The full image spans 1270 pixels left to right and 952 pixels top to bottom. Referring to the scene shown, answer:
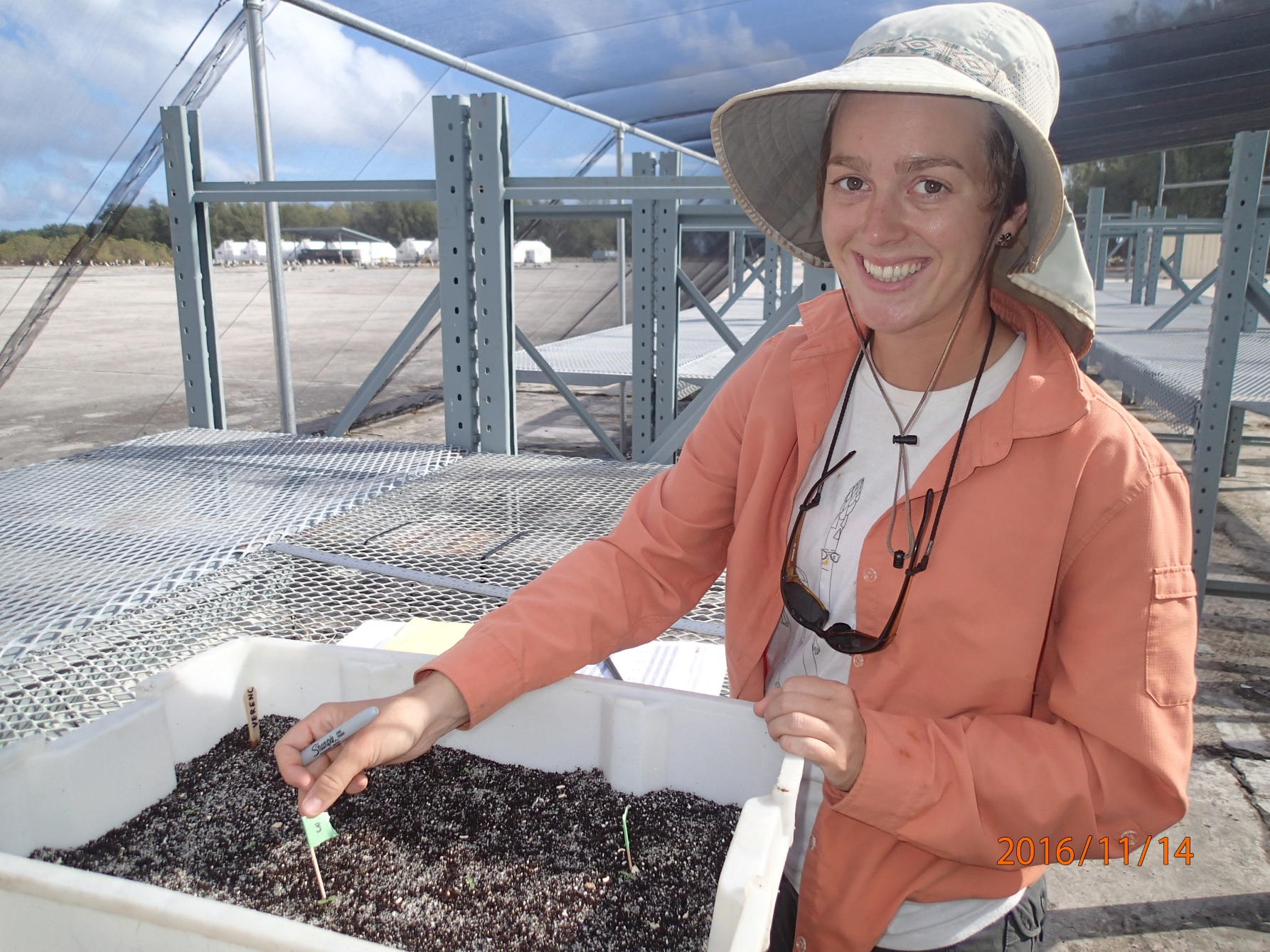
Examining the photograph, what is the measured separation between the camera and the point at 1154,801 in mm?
784

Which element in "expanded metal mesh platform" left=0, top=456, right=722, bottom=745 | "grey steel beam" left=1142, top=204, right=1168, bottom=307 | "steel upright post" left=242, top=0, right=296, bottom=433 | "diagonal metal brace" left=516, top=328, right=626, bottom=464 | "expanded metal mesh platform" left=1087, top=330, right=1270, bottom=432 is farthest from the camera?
"grey steel beam" left=1142, top=204, right=1168, bottom=307

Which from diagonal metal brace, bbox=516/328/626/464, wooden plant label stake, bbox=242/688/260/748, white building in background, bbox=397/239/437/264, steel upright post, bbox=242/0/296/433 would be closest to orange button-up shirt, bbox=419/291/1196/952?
wooden plant label stake, bbox=242/688/260/748

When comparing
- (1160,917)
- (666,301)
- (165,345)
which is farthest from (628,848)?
(165,345)

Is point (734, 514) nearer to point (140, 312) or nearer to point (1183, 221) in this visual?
point (140, 312)

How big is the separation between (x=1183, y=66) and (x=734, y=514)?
5.97 metres

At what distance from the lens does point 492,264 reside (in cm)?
232

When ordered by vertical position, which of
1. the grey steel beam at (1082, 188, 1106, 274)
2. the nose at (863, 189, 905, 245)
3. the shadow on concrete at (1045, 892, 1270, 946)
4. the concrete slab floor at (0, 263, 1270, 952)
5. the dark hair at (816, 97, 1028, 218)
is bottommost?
the shadow on concrete at (1045, 892, 1270, 946)

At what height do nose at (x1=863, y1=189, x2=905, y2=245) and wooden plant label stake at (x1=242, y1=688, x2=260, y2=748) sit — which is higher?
nose at (x1=863, y1=189, x2=905, y2=245)

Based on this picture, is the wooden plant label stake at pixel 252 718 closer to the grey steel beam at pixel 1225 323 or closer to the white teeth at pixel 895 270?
the white teeth at pixel 895 270

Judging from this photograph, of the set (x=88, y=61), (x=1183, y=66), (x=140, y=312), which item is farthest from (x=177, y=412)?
(x=1183, y=66)

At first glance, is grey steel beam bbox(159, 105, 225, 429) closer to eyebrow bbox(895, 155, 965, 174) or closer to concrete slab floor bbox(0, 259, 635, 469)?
concrete slab floor bbox(0, 259, 635, 469)

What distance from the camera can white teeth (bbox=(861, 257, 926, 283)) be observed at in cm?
90

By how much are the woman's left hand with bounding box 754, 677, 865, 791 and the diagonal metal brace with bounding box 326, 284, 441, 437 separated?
189 centimetres

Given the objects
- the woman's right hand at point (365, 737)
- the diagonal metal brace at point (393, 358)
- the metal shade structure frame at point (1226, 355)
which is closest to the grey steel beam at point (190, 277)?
the diagonal metal brace at point (393, 358)
